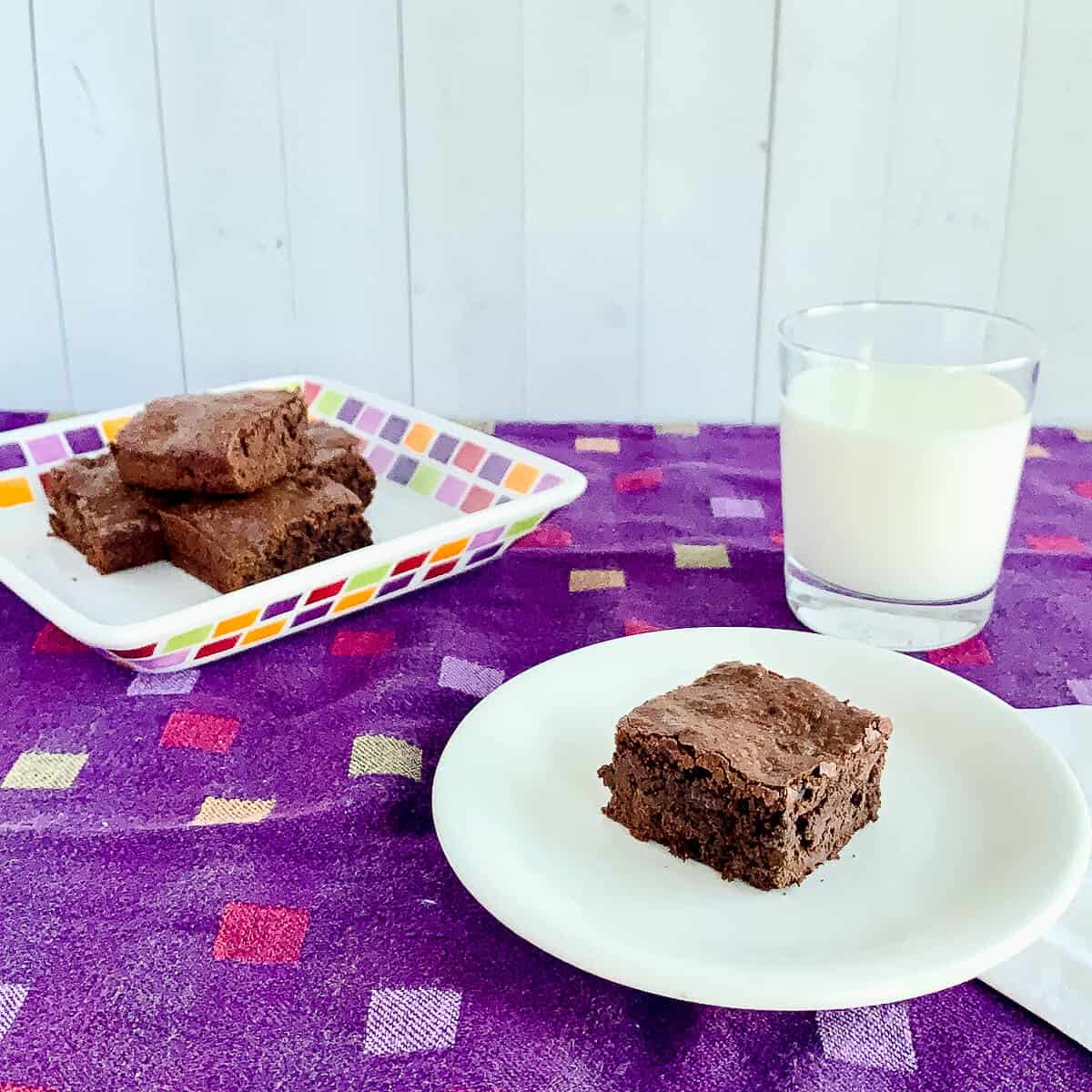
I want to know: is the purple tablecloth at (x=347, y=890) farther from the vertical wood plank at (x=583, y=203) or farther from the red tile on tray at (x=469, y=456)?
the vertical wood plank at (x=583, y=203)

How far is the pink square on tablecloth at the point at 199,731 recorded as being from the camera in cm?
90

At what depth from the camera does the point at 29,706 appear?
3.12 ft

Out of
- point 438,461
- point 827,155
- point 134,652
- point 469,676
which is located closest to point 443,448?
point 438,461

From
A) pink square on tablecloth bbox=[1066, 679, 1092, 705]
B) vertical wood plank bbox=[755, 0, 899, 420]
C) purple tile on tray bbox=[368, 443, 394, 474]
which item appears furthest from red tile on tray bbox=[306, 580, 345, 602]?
vertical wood plank bbox=[755, 0, 899, 420]

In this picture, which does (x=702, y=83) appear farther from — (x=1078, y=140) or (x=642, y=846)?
(x=642, y=846)

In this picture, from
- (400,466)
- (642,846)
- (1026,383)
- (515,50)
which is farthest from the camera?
(515,50)

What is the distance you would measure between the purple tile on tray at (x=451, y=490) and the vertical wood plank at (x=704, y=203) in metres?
0.59

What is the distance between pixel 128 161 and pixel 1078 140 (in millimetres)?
1222

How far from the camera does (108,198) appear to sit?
5.50 feet

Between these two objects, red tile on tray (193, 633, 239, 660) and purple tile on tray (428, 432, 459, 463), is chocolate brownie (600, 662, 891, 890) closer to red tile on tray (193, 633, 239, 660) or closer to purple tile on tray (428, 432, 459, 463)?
red tile on tray (193, 633, 239, 660)

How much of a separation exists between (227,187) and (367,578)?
841mm

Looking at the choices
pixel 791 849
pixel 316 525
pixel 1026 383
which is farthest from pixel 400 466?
pixel 791 849

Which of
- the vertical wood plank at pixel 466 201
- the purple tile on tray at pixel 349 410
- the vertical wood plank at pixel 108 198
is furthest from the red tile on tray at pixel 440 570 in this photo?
the vertical wood plank at pixel 108 198

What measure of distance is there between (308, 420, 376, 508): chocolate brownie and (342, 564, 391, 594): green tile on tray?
152mm
